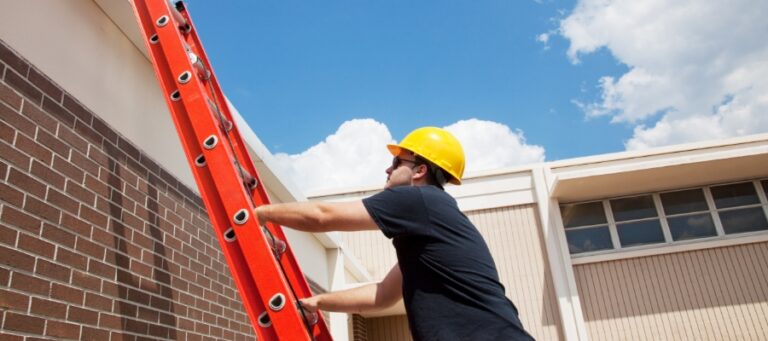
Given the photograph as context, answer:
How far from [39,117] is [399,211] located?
1.68 m

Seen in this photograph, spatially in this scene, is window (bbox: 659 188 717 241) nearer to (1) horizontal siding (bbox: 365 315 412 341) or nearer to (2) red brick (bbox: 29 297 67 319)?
(1) horizontal siding (bbox: 365 315 412 341)

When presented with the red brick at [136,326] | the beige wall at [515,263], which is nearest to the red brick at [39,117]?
the red brick at [136,326]

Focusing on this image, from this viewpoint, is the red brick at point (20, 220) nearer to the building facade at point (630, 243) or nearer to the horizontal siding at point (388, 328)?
the building facade at point (630, 243)

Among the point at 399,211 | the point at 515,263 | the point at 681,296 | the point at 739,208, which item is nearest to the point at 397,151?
the point at 399,211

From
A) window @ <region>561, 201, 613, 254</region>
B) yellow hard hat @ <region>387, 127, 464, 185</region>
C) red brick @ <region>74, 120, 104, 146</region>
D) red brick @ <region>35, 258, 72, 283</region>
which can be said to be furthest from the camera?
window @ <region>561, 201, 613, 254</region>

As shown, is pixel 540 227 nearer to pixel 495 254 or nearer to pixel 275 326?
pixel 495 254

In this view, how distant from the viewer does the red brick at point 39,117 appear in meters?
2.48

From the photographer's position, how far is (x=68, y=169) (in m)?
2.70

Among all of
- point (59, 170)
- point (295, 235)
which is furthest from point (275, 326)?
point (295, 235)

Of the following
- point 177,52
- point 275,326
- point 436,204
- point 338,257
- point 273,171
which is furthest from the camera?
point 338,257

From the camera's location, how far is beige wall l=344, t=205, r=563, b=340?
43.8 feet

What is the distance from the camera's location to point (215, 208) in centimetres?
264

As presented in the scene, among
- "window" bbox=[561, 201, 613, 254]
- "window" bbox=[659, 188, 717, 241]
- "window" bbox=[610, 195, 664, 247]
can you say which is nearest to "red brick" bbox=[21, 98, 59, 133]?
"window" bbox=[561, 201, 613, 254]

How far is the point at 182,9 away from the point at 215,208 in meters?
1.58
